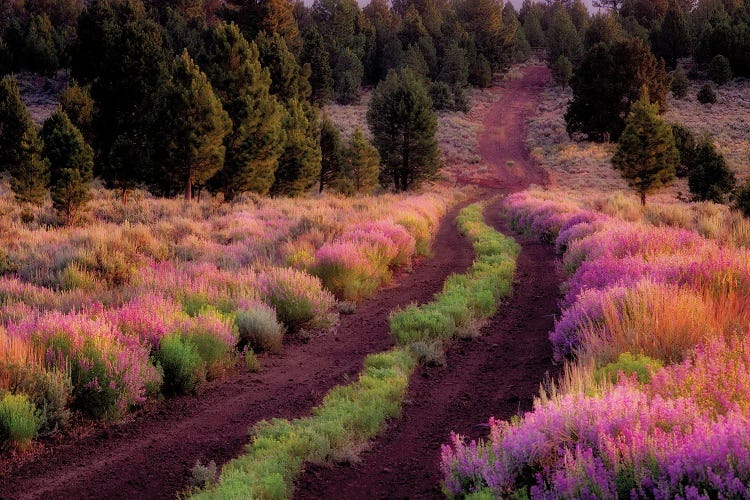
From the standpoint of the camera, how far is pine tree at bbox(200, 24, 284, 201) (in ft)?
85.6

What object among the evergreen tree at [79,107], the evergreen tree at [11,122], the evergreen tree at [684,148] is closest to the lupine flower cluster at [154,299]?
the evergreen tree at [11,122]

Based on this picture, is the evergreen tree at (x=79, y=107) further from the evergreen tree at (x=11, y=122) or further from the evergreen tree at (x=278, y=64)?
the evergreen tree at (x=278, y=64)

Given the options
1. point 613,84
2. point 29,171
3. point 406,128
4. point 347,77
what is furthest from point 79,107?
point 347,77

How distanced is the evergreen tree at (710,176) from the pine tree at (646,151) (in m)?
4.70

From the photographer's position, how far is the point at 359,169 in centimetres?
3741

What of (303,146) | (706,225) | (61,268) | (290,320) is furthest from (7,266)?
(303,146)

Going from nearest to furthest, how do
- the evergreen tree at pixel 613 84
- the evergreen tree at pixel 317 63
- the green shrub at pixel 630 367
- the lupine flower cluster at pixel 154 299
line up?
the green shrub at pixel 630 367, the lupine flower cluster at pixel 154 299, the evergreen tree at pixel 613 84, the evergreen tree at pixel 317 63

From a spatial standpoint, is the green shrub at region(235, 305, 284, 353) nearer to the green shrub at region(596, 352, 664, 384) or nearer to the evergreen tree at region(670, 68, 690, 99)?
the green shrub at region(596, 352, 664, 384)

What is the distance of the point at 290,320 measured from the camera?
26.8ft

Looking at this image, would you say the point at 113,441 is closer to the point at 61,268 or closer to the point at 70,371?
the point at 70,371

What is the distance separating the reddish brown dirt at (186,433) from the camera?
4.00 metres

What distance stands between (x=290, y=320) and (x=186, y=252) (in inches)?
226

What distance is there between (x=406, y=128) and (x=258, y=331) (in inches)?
1305

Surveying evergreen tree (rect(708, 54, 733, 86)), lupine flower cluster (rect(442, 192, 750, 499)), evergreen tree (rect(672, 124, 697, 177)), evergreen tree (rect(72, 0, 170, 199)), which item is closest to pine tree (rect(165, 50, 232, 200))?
evergreen tree (rect(72, 0, 170, 199))
